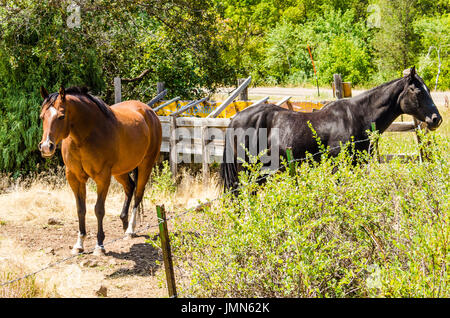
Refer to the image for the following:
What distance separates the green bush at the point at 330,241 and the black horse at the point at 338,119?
2145 millimetres

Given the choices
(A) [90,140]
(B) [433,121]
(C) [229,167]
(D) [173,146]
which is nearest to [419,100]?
(B) [433,121]

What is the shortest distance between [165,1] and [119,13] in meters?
1.21

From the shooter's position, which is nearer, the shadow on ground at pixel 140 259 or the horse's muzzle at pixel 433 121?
the shadow on ground at pixel 140 259

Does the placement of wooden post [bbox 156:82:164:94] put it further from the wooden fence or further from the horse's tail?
the horse's tail

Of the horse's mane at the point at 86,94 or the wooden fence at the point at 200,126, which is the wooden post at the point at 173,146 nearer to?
the wooden fence at the point at 200,126

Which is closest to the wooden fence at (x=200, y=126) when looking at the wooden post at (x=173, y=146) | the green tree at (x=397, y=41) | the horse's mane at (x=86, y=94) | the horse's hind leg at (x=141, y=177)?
the wooden post at (x=173, y=146)

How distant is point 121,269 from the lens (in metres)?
5.99

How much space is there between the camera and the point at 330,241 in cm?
412

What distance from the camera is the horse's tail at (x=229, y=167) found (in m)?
7.41

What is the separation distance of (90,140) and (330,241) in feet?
11.2

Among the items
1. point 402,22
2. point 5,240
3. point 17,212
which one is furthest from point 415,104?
point 402,22

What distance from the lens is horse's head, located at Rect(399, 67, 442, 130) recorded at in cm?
683

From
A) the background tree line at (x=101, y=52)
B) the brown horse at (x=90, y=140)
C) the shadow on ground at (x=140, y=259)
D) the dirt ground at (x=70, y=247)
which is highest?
the background tree line at (x=101, y=52)
